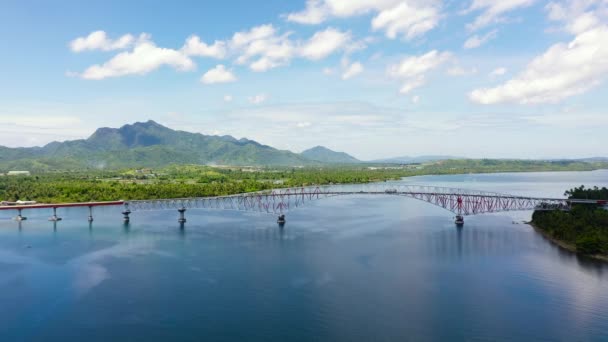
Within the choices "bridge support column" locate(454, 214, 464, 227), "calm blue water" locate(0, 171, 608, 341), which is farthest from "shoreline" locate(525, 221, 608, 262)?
"bridge support column" locate(454, 214, 464, 227)

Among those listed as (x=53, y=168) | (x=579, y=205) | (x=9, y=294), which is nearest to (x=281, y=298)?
(x=9, y=294)

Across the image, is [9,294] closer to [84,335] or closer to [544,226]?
[84,335]

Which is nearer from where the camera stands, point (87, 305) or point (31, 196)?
point (87, 305)

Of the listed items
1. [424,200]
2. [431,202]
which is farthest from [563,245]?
[431,202]

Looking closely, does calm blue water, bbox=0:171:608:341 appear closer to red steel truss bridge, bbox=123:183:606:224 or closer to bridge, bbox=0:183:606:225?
bridge, bbox=0:183:606:225

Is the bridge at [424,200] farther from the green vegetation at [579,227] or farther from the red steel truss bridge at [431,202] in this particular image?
the green vegetation at [579,227]

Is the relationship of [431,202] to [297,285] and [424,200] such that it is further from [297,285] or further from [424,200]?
[297,285]
